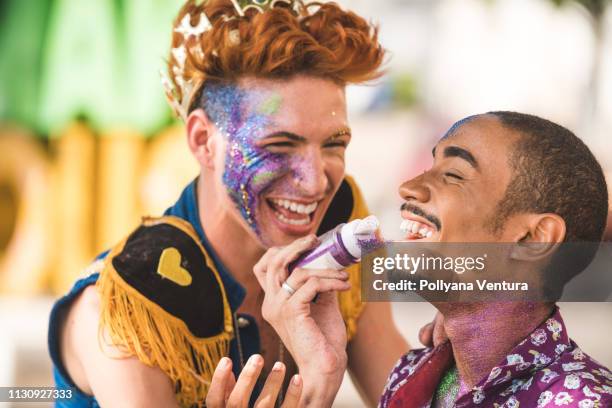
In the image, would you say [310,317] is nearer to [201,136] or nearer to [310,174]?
[310,174]

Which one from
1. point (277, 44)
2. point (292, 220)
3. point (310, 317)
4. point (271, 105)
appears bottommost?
point (310, 317)

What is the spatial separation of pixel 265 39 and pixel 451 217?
1.92 ft

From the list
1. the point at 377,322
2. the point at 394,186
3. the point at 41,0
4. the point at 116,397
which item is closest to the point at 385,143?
the point at 394,186

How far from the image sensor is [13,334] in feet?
9.32

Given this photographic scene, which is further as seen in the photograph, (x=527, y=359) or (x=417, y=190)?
(x=417, y=190)

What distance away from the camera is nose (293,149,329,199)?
195 centimetres

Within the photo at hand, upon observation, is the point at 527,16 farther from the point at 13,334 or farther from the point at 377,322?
the point at 13,334

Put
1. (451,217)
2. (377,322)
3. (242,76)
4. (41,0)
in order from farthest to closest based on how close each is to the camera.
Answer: (41,0) → (377,322) → (242,76) → (451,217)

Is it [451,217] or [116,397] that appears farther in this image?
[116,397]

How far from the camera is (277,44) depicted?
6.29 feet

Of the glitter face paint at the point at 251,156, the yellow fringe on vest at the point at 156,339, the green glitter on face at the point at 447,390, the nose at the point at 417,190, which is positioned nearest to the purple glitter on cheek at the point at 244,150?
the glitter face paint at the point at 251,156

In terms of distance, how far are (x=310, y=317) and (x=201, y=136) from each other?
54cm

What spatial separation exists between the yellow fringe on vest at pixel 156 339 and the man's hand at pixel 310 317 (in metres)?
0.24

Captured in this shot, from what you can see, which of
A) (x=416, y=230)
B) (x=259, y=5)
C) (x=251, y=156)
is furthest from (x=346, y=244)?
(x=259, y=5)
